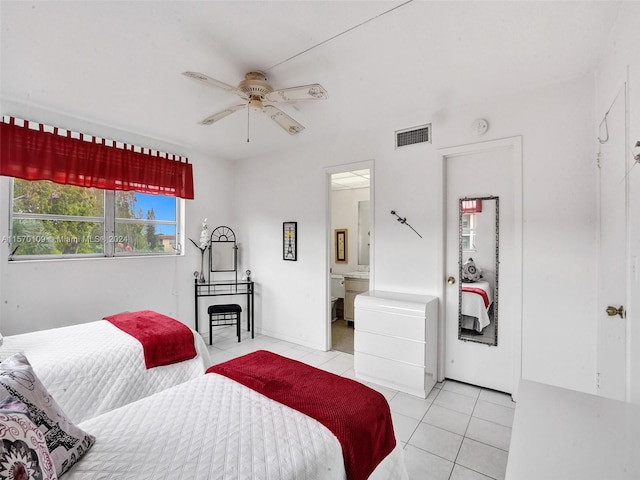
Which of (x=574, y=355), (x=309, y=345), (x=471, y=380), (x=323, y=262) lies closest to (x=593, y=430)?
(x=574, y=355)

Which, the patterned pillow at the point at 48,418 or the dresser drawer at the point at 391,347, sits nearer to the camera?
the patterned pillow at the point at 48,418

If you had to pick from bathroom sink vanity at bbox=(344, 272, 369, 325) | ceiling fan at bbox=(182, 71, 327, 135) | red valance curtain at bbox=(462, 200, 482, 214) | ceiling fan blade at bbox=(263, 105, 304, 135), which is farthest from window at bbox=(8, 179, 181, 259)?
red valance curtain at bbox=(462, 200, 482, 214)

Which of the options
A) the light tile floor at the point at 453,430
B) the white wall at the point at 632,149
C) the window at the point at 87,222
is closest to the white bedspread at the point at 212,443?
the light tile floor at the point at 453,430

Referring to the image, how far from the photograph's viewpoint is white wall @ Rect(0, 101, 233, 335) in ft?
8.90

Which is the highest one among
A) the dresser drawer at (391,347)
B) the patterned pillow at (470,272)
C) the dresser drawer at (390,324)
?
the patterned pillow at (470,272)

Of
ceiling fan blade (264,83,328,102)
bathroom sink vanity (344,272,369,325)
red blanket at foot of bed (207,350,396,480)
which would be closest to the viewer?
red blanket at foot of bed (207,350,396,480)

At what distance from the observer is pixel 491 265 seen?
2.71m

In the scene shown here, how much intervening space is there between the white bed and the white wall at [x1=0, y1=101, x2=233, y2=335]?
3.44 meters

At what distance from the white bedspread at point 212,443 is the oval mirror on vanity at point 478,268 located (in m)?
1.72

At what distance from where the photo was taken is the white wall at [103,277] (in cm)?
271

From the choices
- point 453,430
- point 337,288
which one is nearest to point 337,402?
point 453,430

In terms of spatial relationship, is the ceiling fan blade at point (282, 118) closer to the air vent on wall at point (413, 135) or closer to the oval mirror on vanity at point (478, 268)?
the air vent on wall at point (413, 135)

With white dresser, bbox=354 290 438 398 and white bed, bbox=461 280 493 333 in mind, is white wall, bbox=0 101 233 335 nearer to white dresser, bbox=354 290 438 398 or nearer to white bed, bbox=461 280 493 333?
white dresser, bbox=354 290 438 398

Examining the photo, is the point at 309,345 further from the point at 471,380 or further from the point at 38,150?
the point at 38,150
